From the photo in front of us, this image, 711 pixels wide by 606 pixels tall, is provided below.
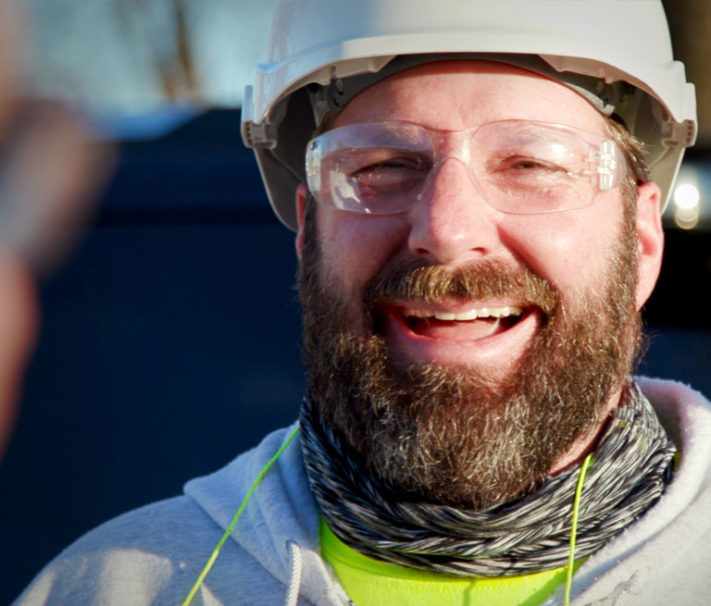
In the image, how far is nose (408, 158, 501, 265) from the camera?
8.36 feet

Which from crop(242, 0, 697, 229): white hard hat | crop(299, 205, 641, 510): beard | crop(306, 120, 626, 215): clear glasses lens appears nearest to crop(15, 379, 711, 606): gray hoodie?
crop(299, 205, 641, 510): beard

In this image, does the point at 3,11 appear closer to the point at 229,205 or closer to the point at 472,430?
the point at 229,205

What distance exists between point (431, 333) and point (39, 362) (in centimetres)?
159

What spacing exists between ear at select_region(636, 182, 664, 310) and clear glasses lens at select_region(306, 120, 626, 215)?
194 millimetres

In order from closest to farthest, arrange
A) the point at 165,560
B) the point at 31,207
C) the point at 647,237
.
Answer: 1. the point at 165,560
2. the point at 647,237
3. the point at 31,207

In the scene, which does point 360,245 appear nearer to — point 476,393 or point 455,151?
point 455,151

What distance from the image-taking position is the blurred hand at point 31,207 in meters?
Answer: 3.82

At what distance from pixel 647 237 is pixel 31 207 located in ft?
6.77

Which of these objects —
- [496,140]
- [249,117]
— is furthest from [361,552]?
[249,117]

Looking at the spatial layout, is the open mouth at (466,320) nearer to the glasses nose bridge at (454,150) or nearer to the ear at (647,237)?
the glasses nose bridge at (454,150)

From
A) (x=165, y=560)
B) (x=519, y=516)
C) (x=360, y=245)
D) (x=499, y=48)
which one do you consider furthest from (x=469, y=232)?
(x=165, y=560)

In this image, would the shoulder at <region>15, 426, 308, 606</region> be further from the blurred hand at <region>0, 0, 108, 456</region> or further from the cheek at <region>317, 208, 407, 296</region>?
the blurred hand at <region>0, 0, 108, 456</region>

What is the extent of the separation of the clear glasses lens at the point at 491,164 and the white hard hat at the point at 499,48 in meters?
0.12

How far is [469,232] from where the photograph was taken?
2561 mm
